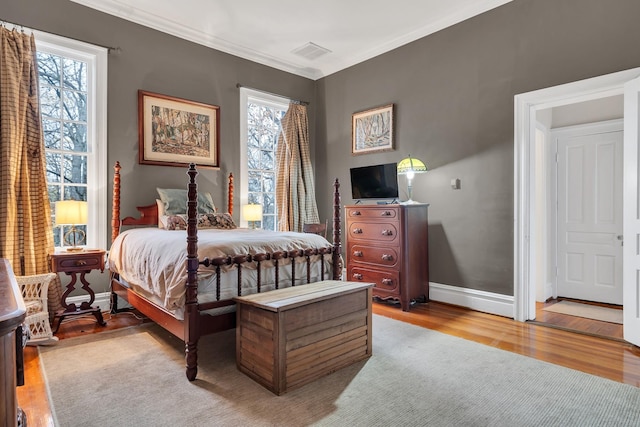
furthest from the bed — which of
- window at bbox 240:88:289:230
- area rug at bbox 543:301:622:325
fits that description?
area rug at bbox 543:301:622:325

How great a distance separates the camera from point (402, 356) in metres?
2.65

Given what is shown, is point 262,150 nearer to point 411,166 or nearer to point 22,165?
point 411,166

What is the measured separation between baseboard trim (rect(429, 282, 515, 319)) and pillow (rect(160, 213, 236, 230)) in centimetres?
247

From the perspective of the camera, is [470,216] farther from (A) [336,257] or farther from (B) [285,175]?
(B) [285,175]

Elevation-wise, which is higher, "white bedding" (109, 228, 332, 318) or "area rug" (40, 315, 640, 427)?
"white bedding" (109, 228, 332, 318)

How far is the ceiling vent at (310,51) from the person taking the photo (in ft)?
15.8

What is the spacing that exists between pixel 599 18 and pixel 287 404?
12.7 ft

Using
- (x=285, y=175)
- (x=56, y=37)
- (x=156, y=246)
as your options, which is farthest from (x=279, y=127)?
(x=156, y=246)

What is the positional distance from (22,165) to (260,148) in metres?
2.76

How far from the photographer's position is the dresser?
3904 mm

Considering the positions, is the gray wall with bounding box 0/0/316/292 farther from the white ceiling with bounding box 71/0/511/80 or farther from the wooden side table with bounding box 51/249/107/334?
the wooden side table with bounding box 51/249/107/334

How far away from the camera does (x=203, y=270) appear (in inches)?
92.8

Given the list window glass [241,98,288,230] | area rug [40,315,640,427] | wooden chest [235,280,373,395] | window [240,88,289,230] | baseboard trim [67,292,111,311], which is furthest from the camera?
window glass [241,98,288,230]

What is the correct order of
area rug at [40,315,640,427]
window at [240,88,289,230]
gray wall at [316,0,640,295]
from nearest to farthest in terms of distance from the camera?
area rug at [40,315,640,427]
gray wall at [316,0,640,295]
window at [240,88,289,230]
